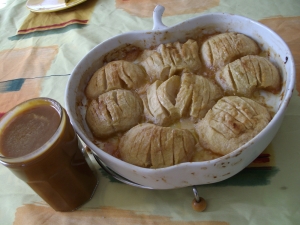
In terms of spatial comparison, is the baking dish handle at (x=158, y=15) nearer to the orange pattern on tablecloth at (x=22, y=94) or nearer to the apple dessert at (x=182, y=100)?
the apple dessert at (x=182, y=100)

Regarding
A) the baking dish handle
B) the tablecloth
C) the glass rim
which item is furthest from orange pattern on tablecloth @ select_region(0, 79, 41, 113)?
the baking dish handle

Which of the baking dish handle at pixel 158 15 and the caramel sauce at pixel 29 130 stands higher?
the baking dish handle at pixel 158 15

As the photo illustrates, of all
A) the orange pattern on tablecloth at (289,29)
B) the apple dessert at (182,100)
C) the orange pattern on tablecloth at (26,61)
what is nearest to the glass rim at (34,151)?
the apple dessert at (182,100)

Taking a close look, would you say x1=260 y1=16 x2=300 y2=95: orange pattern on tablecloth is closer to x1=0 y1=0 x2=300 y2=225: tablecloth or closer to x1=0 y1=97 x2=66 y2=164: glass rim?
x1=0 y1=0 x2=300 y2=225: tablecloth

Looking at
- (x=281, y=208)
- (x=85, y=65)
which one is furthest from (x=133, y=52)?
(x=281, y=208)

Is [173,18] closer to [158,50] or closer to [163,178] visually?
[158,50]

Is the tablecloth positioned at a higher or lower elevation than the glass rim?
lower
